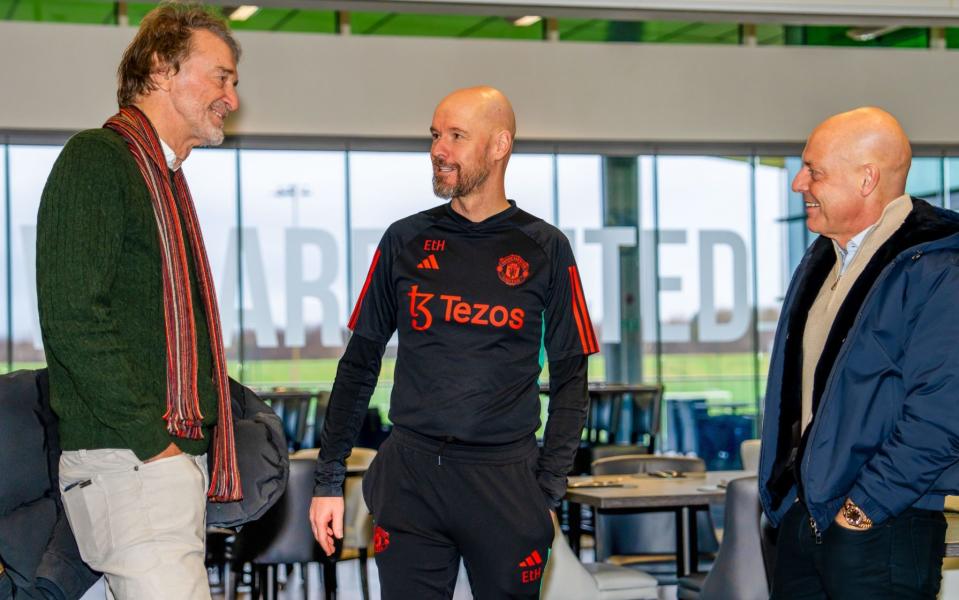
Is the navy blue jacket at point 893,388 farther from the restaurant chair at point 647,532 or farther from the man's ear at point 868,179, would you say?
the restaurant chair at point 647,532

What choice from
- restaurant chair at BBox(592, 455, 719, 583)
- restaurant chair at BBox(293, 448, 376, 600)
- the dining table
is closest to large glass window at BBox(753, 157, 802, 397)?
restaurant chair at BBox(592, 455, 719, 583)

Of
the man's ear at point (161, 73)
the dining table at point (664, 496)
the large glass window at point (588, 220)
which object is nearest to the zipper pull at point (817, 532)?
the man's ear at point (161, 73)

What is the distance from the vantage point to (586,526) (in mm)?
9492

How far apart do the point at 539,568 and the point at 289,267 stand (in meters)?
8.49

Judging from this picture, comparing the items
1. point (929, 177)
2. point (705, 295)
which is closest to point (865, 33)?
point (929, 177)

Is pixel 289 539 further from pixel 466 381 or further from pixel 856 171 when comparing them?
pixel 856 171

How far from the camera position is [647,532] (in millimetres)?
6547

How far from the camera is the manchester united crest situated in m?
2.89

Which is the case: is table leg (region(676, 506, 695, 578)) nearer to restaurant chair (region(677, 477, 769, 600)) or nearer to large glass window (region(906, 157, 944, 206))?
restaurant chair (region(677, 477, 769, 600))

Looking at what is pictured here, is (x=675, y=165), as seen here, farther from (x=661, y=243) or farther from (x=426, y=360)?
(x=426, y=360)

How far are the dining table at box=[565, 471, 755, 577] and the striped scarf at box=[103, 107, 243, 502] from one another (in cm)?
292

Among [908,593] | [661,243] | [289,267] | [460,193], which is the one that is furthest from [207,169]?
[908,593]

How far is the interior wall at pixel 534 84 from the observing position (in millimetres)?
9898

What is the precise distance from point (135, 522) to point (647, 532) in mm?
4712
